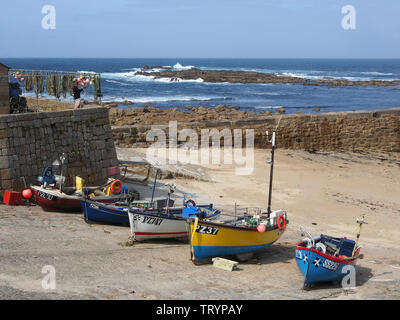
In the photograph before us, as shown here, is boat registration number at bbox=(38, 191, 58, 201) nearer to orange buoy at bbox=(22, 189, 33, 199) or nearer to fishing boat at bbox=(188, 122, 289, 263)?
orange buoy at bbox=(22, 189, 33, 199)

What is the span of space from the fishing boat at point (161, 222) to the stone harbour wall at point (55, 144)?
3.65 metres

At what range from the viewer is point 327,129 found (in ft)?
85.7

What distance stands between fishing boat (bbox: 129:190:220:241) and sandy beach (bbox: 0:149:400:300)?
271mm

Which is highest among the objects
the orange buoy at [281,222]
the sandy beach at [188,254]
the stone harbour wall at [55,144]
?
the stone harbour wall at [55,144]

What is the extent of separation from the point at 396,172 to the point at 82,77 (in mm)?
13380

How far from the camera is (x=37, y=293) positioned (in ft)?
27.3

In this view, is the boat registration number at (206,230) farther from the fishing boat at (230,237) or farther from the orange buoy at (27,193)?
the orange buoy at (27,193)

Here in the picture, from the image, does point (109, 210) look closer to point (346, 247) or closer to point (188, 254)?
point (188, 254)

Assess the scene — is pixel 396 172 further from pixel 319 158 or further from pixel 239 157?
pixel 239 157

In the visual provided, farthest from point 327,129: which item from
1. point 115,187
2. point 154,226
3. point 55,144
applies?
point 154,226

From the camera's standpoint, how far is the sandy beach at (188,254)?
9.12m

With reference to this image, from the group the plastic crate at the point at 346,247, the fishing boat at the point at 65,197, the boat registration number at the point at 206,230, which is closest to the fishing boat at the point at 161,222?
the boat registration number at the point at 206,230

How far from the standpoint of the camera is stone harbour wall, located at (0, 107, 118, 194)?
43.3 ft

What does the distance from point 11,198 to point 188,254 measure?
4.93 m
